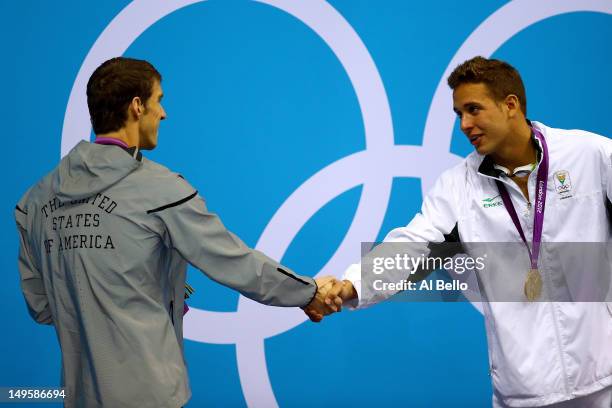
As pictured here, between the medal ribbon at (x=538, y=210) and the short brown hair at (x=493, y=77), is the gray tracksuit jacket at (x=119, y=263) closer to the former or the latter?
the medal ribbon at (x=538, y=210)

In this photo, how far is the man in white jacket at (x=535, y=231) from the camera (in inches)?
107

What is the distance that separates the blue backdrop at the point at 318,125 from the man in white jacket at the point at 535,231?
50.7 inches

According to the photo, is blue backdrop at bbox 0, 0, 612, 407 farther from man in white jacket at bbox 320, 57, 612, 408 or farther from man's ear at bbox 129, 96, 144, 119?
man's ear at bbox 129, 96, 144, 119

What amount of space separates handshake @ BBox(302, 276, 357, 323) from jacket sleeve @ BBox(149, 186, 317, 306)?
207 mm

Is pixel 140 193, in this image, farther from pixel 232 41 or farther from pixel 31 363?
pixel 31 363

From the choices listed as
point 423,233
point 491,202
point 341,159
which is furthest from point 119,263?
point 341,159

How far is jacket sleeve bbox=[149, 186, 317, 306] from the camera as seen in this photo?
2465 mm

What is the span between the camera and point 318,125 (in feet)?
14.1

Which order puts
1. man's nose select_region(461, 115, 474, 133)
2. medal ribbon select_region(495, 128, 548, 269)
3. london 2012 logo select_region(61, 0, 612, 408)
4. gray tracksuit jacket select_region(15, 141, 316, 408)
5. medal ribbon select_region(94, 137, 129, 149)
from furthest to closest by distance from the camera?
london 2012 logo select_region(61, 0, 612, 408), man's nose select_region(461, 115, 474, 133), medal ribbon select_region(495, 128, 548, 269), medal ribbon select_region(94, 137, 129, 149), gray tracksuit jacket select_region(15, 141, 316, 408)

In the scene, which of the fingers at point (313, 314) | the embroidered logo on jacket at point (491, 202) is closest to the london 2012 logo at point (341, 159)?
the fingers at point (313, 314)

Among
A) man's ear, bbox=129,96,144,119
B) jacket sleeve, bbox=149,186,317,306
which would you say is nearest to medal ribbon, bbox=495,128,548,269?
jacket sleeve, bbox=149,186,317,306

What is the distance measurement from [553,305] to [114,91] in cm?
171

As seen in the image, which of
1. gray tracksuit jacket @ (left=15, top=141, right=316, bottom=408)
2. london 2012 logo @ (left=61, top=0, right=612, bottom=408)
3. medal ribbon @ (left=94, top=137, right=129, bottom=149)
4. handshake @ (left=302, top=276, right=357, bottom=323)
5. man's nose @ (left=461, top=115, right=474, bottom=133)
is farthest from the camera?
london 2012 logo @ (left=61, top=0, right=612, bottom=408)

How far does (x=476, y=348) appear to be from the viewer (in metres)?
4.34
